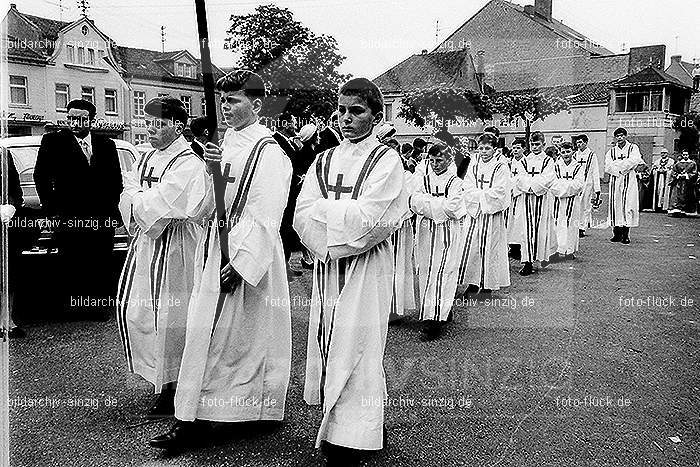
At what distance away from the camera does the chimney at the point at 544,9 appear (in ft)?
61.1

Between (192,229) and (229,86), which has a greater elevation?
(229,86)

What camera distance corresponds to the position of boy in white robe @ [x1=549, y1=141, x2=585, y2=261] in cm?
1140

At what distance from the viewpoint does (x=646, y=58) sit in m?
33.2

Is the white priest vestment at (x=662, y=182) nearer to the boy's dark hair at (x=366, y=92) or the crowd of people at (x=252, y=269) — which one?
the crowd of people at (x=252, y=269)

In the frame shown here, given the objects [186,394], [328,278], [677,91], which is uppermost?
[677,91]

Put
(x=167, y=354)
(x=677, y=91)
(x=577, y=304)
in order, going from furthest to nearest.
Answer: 1. (x=677, y=91)
2. (x=577, y=304)
3. (x=167, y=354)

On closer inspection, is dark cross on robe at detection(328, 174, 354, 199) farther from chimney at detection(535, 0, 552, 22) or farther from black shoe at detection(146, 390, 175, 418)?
chimney at detection(535, 0, 552, 22)

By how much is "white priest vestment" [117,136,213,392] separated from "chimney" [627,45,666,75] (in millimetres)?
32153

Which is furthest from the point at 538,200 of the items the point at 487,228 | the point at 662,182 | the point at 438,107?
the point at 662,182

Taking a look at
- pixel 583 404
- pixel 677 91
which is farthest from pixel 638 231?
pixel 677 91

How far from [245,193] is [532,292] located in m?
5.77

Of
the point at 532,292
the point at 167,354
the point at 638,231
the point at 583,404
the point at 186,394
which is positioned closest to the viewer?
the point at 186,394

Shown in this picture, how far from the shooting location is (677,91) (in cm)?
3247

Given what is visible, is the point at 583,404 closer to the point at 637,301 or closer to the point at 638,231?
the point at 637,301
